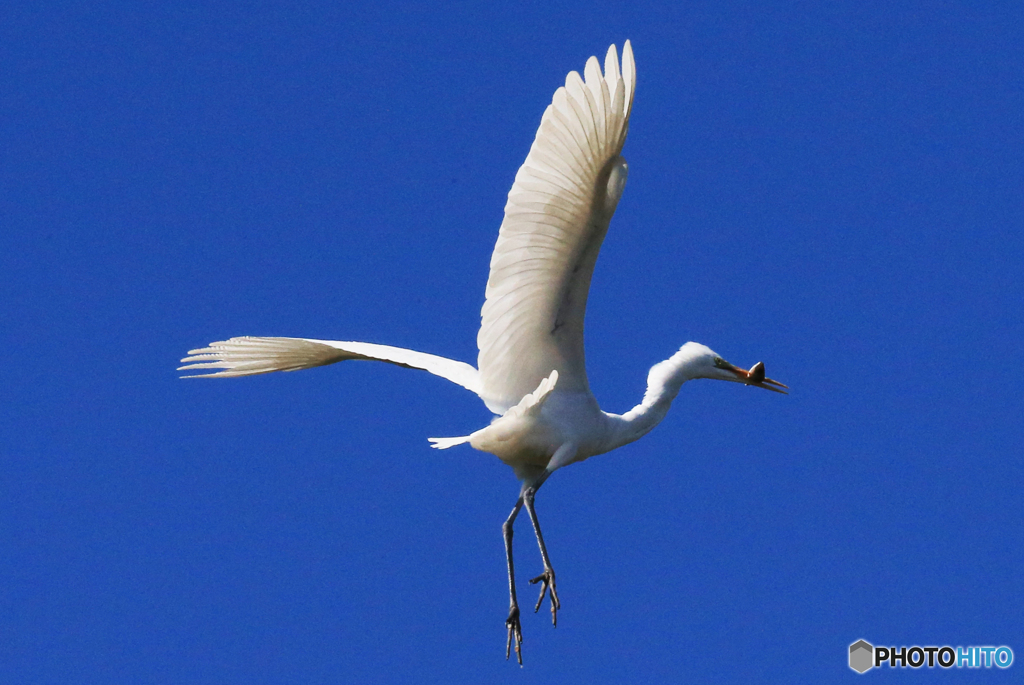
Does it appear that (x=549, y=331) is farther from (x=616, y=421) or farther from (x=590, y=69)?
(x=590, y=69)

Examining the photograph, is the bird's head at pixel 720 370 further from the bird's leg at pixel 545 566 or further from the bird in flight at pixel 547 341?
the bird's leg at pixel 545 566

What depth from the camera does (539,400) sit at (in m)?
6.92

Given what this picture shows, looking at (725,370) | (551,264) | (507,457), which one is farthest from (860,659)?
(551,264)

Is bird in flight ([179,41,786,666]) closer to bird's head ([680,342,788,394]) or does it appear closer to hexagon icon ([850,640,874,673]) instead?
bird's head ([680,342,788,394])

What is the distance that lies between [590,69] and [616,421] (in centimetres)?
222

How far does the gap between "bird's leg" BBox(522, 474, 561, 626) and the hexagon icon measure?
1.98 meters

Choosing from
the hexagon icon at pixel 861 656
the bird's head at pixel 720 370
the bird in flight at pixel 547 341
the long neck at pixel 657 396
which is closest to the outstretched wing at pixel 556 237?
the bird in flight at pixel 547 341

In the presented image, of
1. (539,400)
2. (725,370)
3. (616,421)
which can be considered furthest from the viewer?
(725,370)

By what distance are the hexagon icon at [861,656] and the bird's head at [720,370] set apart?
1728mm

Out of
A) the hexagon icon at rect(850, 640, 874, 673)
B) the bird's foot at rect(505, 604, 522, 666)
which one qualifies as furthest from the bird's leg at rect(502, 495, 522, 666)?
the hexagon icon at rect(850, 640, 874, 673)

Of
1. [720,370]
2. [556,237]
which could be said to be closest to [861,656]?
[720,370]

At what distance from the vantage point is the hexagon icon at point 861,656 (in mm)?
7758

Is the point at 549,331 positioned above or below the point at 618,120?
below

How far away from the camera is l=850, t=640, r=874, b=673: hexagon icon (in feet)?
25.5
